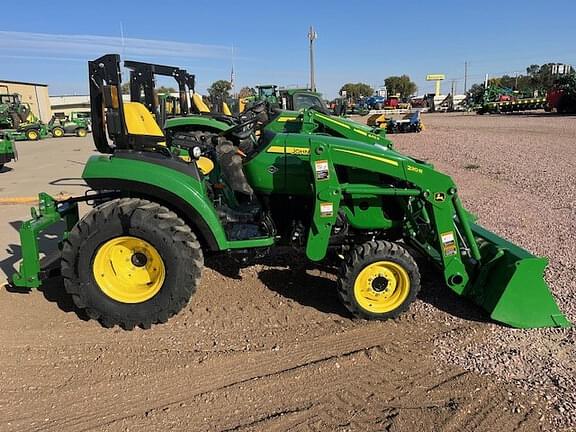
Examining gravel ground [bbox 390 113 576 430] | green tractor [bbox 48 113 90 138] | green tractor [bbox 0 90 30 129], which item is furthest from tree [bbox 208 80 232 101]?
green tractor [bbox 0 90 30 129]

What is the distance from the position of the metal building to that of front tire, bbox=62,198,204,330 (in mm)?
49212

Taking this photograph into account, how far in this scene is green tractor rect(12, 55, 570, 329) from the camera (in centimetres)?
353

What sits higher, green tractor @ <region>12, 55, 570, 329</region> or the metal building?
the metal building

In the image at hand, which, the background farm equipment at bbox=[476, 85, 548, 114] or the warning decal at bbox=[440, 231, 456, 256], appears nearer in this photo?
the warning decal at bbox=[440, 231, 456, 256]

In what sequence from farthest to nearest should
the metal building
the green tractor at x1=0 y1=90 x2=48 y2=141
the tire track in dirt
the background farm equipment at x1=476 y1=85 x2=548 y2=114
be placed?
the metal building
the background farm equipment at x1=476 y1=85 x2=548 y2=114
the green tractor at x1=0 y1=90 x2=48 y2=141
the tire track in dirt

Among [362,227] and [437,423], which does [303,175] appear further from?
[437,423]

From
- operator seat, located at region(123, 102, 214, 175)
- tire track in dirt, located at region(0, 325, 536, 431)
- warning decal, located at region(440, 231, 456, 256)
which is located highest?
operator seat, located at region(123, 102, 214, 175)

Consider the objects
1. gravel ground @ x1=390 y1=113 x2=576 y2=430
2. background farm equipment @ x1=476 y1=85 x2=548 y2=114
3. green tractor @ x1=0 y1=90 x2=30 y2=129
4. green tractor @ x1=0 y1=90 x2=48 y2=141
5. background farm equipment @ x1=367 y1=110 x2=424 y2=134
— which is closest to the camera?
gravel ground @ x1=390 y1=113 x2=576 y2=430

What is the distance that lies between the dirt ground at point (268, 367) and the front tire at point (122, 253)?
19 centimetres

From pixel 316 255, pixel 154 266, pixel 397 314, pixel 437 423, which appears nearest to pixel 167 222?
pixel 154 266

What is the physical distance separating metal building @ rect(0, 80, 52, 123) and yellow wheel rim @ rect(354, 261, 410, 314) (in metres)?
50.2

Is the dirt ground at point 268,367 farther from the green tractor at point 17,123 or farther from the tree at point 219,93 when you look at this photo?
the green tractor at point 17,123

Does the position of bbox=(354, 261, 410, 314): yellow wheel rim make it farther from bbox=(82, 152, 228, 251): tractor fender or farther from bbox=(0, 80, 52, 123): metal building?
bbox=(0, 80, 52, 123): metal building

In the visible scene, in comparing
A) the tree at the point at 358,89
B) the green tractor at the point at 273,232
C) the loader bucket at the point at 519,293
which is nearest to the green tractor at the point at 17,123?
the green tractor at the point at 273,232
